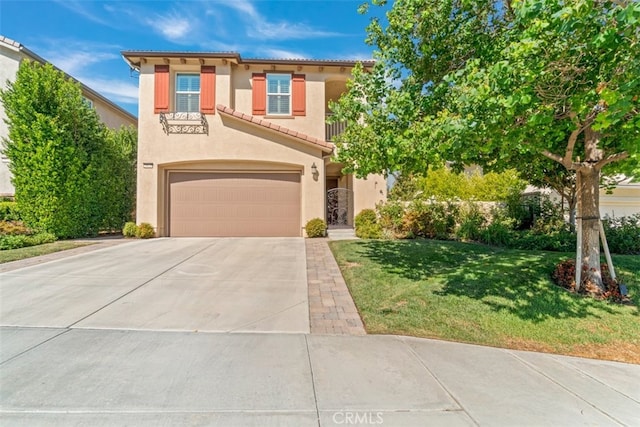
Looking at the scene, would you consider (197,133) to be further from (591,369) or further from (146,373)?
(591,369)

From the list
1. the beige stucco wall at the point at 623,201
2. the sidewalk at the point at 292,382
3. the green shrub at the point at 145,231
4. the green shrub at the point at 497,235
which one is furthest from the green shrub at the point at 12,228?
the beige stucco wall at the point at 623,201

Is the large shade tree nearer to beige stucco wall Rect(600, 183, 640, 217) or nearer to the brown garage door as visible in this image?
the brown garage door

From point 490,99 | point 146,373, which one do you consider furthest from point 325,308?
point 490,99

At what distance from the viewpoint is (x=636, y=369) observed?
11.9 ft

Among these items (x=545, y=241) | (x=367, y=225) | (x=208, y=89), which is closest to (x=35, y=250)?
(x=208, y=89)


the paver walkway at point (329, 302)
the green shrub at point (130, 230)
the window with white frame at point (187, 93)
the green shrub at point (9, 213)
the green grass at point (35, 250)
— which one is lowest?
the paver walkway at point (329, 302)

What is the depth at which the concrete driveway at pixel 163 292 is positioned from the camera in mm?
4391

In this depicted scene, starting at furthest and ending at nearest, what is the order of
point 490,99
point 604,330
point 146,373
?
point 604,330
point 490,99
point 146,373

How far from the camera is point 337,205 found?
1558cm

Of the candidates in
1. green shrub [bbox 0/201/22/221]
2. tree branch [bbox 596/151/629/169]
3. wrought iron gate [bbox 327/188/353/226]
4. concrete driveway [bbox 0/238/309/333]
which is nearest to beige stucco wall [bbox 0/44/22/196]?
green shrub [bbox 0/201/22/221]

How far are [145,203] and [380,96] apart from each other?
10.3 metres

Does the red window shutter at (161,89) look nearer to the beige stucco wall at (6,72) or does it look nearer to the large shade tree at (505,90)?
the beige stucco wall at (6,72)

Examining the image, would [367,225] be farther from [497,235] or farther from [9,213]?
[9,213]

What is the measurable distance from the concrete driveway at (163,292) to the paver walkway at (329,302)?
0.54 feet
